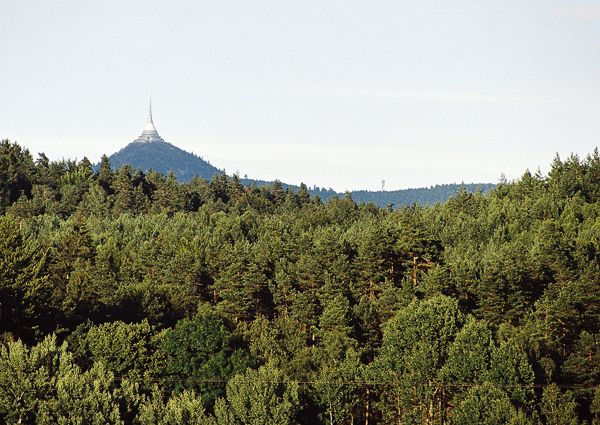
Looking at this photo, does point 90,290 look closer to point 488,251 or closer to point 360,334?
point 360,334

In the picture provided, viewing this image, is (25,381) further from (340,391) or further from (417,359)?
(417,359)

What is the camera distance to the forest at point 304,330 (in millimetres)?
52656

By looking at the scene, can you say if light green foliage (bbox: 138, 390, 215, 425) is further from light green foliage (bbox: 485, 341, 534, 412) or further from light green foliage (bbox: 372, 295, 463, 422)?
light green foliage (bbox: 485, 341, 534, 412)

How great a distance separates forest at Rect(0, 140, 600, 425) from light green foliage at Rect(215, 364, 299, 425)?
0.42ft

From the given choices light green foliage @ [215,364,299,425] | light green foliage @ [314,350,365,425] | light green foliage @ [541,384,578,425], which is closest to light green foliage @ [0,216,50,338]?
light green foliage @ [215,364,299,425]

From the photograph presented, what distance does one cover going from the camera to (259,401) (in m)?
52.6

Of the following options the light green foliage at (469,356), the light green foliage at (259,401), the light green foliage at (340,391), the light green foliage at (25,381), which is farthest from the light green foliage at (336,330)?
the light green foliage at (25,381)

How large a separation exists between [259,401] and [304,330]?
84.0 feet

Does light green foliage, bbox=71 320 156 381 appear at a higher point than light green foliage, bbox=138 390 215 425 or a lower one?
higher

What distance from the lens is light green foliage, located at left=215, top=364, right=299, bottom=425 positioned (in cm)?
5206

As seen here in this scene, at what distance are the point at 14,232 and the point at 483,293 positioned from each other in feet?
128

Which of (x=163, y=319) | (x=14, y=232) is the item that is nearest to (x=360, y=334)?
(x=163, y=319)

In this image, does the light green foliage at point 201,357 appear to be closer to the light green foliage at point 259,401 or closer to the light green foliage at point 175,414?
the light green foliage at point 259,401

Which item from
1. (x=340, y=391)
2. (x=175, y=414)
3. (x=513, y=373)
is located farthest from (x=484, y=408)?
(x=175, y=414)
